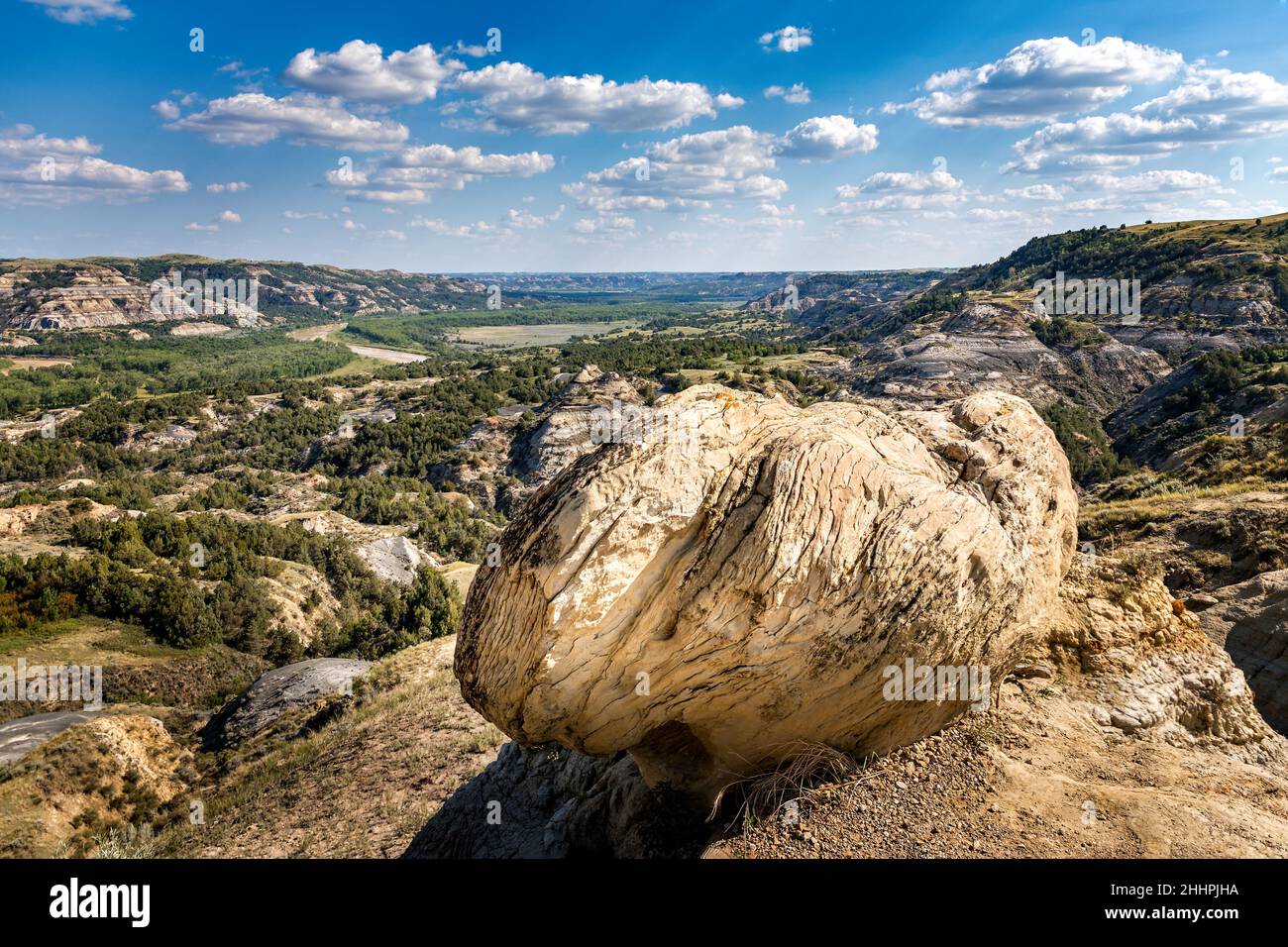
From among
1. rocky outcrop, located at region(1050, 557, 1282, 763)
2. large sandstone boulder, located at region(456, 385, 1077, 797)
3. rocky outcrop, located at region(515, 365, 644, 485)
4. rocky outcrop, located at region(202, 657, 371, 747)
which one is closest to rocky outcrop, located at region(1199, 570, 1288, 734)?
rocky outcrop, located at region(1050, 557, 1282, 763)

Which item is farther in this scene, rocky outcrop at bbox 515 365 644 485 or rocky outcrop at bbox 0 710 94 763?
rocky outcrop at bbox 515 365 644 485

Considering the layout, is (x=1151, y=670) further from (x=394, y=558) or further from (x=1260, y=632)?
(x=394, y=558)

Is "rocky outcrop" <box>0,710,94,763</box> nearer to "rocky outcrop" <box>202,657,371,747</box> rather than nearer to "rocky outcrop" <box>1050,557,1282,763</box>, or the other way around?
"rocky outcrop" <box>202,657,371,747</box>

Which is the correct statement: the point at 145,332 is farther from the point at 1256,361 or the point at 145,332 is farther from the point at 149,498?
the point at 1256,361

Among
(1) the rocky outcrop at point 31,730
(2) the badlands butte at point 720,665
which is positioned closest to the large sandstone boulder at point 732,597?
(2) the badlands butte at point 720,665

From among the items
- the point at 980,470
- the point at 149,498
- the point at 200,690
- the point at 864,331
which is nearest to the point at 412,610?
the point at 200,690
